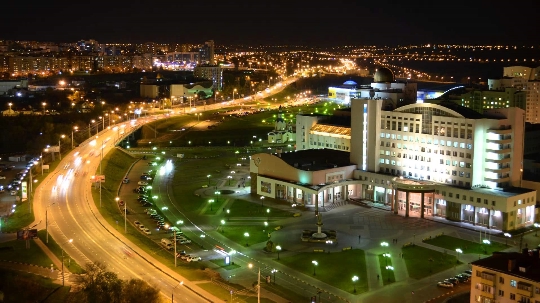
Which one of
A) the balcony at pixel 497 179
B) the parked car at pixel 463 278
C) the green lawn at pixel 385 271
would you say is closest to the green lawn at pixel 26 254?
the green lawn at pixel 385 271

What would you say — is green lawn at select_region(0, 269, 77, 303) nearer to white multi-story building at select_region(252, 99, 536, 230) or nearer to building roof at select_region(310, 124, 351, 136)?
white multi-story building at select_region(252, 99, 536, 230)

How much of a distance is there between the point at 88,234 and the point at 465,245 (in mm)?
20501

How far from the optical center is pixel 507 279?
2275 cm

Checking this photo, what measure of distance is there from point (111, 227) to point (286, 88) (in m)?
109

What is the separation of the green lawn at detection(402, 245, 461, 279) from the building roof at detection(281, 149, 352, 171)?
13.1 m

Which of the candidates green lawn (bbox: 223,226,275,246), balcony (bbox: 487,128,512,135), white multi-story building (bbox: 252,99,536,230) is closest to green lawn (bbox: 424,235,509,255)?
white multi-story building (bbox: 252,99,536,230)

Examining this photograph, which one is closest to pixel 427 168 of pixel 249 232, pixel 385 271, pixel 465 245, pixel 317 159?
pixel 317 159

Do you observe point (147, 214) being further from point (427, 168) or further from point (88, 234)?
point (427, 168)

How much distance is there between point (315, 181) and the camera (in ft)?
144

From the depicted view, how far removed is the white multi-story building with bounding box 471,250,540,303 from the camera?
2209cm

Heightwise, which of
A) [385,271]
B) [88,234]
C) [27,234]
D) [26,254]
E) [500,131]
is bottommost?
[385,271]

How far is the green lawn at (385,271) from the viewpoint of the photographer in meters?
28.7

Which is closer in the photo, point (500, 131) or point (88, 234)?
point (88, 234)

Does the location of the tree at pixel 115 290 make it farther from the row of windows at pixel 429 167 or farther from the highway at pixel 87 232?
the row of windows at pixel 429 167
